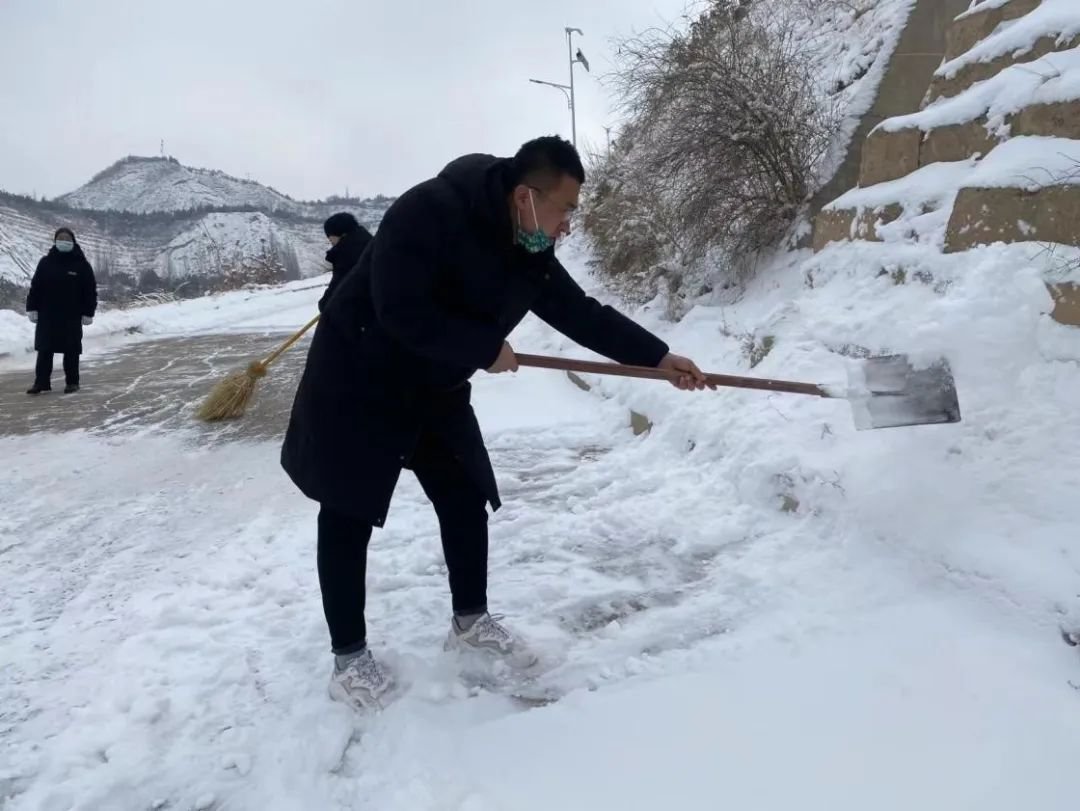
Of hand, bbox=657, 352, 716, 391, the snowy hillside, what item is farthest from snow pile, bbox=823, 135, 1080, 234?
the snowy hillside

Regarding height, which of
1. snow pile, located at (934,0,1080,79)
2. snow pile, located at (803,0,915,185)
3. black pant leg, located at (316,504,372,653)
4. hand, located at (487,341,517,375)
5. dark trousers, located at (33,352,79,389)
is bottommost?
black pant leg, located at (316,504,372,653)

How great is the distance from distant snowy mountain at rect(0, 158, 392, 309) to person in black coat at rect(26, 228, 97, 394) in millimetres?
15516

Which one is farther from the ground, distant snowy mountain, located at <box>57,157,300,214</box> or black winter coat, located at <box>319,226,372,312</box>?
distant snowy mountain, located at <box>57,157,300,214</box>

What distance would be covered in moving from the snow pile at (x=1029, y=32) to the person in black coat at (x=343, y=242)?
346 centimetres

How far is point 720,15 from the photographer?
22.6ft

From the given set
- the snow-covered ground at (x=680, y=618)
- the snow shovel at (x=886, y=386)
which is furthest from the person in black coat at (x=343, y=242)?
the snow shovel at (x=886, y=386)

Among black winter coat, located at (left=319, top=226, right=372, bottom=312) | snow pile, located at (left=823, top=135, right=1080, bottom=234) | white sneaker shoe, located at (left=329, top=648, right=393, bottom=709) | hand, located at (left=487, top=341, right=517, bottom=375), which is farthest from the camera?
black winter coat, located at (left=319, top=226, right=372, bottom=312)

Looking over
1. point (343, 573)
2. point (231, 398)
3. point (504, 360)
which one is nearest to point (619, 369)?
point (504, 360)

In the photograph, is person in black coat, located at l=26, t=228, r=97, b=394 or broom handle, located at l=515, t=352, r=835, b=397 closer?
broom handle, located at l=515, t=352, r=835, b=397

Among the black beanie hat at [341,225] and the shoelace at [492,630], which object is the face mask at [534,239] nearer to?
the shoelace at [492,630]

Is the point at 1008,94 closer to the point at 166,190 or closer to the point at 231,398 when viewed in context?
the point at 231,398

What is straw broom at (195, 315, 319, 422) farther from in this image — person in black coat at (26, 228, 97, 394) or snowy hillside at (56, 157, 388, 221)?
snowy hillside at (56, 157, 388, 221)

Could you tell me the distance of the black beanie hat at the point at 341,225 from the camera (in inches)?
179

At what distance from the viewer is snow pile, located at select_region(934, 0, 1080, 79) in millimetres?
3520
